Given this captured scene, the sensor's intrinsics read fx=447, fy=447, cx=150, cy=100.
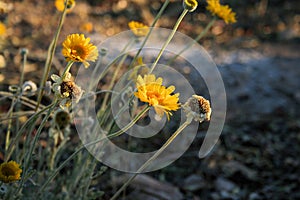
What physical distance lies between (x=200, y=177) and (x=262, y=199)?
33 cm

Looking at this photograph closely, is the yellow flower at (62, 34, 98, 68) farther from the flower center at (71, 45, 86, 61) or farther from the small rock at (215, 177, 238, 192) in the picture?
the small rock at (215, 177, 238, 192)

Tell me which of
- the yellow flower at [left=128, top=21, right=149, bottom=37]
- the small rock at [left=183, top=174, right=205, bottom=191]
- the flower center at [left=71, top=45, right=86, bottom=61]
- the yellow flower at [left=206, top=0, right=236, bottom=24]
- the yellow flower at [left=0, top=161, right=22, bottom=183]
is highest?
the yellow flower at [left=206, top=0, right=236, bottom=24]

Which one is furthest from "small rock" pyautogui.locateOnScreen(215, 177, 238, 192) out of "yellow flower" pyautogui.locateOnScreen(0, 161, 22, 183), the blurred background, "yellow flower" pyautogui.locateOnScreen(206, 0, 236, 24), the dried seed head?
"yellow flower" pyautogui.locateOnScreen(0, 161, 22, 183)

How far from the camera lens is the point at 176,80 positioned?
2.89 m

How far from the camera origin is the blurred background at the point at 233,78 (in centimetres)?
229

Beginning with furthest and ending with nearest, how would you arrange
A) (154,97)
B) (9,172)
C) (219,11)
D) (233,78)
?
(233,78), (219,11), (9,172), (154,97)

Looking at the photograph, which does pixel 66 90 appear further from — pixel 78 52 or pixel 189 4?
pixel 189 4

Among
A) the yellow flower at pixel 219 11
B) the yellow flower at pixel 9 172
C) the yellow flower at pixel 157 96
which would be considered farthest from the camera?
the yellow flower at pixel 219 11

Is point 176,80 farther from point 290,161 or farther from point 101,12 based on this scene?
point 101,12

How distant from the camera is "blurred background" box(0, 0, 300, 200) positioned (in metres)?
2.29

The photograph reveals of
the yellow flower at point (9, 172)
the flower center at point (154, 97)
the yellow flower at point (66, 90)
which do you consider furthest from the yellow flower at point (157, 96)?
the yellow flower at point (9, 172)

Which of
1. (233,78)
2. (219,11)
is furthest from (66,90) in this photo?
(233,78)

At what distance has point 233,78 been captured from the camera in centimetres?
357

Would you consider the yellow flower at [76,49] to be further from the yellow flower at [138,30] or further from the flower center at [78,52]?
the yellow flower at [138,30]
